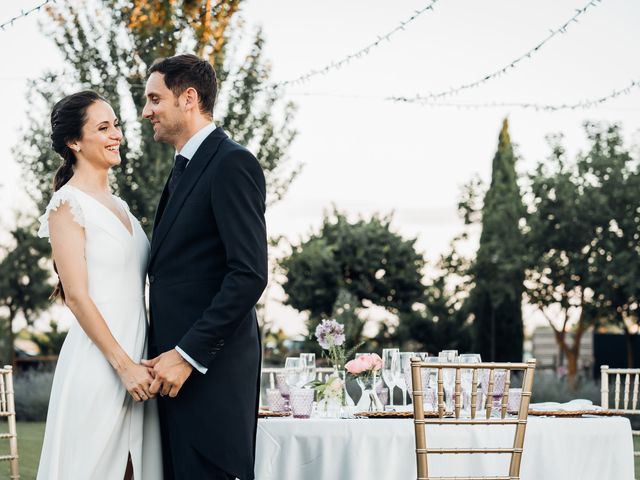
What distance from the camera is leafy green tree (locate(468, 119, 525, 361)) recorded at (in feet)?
73.4

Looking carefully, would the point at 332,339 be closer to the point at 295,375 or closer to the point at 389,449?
the point at 295,375

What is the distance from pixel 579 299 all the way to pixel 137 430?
785 inches

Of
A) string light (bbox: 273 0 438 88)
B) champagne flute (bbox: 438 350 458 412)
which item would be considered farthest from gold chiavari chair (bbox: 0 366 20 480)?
string light (bbox: 273 0 438 88)

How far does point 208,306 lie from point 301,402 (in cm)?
128

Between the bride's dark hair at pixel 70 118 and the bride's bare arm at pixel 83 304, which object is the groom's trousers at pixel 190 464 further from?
the bride's dark hair at pixel 70 118

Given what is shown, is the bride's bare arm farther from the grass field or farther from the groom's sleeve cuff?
the grass field

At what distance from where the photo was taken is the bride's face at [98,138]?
3.30 m

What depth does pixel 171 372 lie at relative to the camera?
9.43 feet

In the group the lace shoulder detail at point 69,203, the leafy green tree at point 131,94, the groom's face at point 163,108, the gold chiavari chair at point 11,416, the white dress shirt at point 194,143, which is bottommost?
the gold chiavari chair at point 11,416

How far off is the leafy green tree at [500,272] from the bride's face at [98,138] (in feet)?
62.5

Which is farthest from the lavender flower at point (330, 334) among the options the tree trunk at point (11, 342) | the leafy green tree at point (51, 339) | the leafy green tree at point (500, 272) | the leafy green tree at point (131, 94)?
the leafy green tree at point (51, 339)

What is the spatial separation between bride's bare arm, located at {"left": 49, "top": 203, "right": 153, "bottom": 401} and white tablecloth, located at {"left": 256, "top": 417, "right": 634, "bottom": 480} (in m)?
0.92

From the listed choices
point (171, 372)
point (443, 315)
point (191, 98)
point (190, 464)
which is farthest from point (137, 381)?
point (443, 315)

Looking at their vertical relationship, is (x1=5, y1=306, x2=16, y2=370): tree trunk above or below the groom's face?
below
